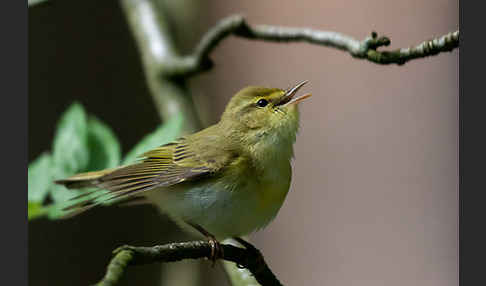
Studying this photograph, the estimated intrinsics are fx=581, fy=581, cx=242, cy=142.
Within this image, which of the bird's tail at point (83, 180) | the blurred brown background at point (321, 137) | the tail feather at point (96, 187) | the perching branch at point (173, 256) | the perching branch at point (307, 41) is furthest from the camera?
the blurred brown background at point (321, 137)

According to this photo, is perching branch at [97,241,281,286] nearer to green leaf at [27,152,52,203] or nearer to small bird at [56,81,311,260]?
small bird at [56,81,311,260]

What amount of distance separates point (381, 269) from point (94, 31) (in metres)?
1.58

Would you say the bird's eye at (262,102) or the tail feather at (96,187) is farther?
the bird's eye at (262,102)

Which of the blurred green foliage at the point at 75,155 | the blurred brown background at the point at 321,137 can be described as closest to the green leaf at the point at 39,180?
the blurred green foliage at the point at 75,155

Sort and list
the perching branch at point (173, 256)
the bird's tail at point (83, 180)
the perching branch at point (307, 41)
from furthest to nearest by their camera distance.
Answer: the bird's tail at point (83, 180) < the perching branch at point (307, 41) < the perching branch at point (173, 256)

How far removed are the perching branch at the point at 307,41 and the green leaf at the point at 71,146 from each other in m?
0.52

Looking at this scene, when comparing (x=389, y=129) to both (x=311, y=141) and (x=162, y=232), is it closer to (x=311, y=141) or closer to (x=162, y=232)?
(x=311, y=141)

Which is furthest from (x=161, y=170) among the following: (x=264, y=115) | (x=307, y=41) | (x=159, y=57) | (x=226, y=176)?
(x=159, y=57)

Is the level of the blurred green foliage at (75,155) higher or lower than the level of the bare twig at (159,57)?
lower

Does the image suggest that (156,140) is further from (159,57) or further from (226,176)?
(159,57)

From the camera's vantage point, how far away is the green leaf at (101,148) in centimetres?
147

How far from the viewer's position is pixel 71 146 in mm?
1446

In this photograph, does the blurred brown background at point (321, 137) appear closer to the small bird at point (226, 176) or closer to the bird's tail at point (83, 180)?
the small bird at point (226, 176)

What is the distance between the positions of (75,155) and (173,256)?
665mm
